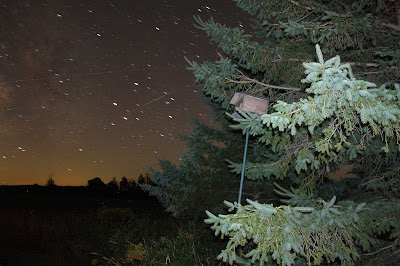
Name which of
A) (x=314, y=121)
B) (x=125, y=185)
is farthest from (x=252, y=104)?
(x=125, y=185)

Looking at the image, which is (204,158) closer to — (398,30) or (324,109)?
(398,30)

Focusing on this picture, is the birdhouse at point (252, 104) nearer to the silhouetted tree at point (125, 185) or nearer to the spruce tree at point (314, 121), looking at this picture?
the spruce tree at point (314, 121)

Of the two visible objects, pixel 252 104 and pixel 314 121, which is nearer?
pixel 314 121

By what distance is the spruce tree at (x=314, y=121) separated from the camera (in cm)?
217

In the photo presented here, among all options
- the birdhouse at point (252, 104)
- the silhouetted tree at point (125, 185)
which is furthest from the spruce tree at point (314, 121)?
the silhouetted tree at point (125, 185)

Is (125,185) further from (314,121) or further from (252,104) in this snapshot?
(314,121)

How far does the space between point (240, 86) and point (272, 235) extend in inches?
103

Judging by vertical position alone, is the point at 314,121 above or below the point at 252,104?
below

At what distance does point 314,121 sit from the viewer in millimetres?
2297

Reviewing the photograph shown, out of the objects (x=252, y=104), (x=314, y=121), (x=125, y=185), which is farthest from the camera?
(x=125, y=185)

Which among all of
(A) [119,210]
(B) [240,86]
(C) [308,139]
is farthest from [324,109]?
(A) [119,210]

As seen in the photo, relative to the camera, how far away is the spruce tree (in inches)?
85.4

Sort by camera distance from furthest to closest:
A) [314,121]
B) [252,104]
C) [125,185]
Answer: [125,185] < [252,104] < [314,121]

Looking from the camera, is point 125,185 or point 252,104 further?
point 125,185
